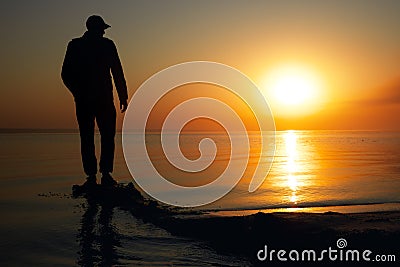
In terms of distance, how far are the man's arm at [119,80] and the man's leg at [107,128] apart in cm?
28

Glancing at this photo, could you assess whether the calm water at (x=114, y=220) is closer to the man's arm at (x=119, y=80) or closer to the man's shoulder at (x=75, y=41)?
the man's arm at (x=119, y=80)

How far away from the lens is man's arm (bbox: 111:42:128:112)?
1054cm

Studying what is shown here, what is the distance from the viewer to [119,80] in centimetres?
1067

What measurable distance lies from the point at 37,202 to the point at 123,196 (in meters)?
3.04

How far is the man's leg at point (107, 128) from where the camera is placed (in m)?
10.5

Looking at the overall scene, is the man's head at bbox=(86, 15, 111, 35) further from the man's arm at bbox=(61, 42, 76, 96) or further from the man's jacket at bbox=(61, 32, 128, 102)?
the man's arm at bbox=(61, 42, 76, 96)

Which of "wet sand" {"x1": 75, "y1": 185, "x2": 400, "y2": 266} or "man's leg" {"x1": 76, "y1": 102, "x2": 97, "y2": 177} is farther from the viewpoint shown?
"man's leg" {"x1": 76, "y1": 102, "x2": 97, "y2": 177}

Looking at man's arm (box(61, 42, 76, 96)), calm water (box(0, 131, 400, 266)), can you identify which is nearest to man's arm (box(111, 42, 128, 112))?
man's arm (box(61, 42, 76, 96))

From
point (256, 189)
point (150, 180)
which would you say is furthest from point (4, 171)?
point (256, 189)

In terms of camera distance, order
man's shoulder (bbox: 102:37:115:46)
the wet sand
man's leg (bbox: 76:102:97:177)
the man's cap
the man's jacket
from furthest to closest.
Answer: man's leg (bbox: 76:102:97:177) < man's shoulder (bbox: 102:37:115:46) < the man's cap < the man's jacket < the wet sand

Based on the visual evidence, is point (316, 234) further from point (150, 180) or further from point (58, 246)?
point (150, 180)

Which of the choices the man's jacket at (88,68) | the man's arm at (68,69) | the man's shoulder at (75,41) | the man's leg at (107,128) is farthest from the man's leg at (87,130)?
the man's shoulder at (75,41)

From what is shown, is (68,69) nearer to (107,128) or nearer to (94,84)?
(94,84)

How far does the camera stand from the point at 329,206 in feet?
39.1
